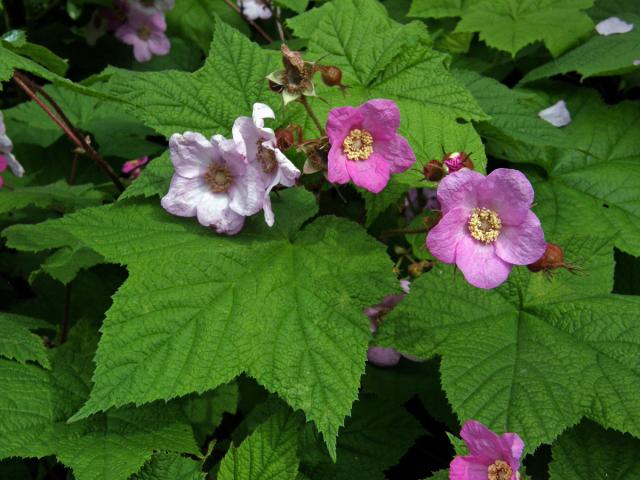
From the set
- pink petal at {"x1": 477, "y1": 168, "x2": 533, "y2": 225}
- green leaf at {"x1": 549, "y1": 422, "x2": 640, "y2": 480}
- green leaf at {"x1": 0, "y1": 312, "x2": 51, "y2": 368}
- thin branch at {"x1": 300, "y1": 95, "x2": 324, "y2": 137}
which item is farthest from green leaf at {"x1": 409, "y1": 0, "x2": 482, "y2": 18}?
green leaf at {"x1": 0, "y1": 312, "x2": 51, "y2": 368}

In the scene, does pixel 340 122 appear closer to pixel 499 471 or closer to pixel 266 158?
pixel 266 158

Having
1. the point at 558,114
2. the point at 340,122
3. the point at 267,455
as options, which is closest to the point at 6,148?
the point at 340,122

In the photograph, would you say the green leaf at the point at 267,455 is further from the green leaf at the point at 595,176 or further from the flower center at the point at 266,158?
the green leaf at the point at 595,176

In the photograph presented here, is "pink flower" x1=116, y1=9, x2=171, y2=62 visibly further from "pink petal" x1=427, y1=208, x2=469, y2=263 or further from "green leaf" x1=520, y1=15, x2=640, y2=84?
"pink petal" x1=427, y1=208, x2=469, y2=263

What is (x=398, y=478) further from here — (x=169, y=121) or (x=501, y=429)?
(x=169, y=121)

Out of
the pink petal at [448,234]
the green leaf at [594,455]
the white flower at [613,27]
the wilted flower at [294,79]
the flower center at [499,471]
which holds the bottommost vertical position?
the green leaf at [594,455]

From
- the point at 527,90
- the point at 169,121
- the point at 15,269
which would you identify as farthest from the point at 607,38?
the point at 15,269

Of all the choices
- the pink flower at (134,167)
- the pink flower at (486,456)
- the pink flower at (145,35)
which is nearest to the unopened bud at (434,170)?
the pink flower at (486,456)
